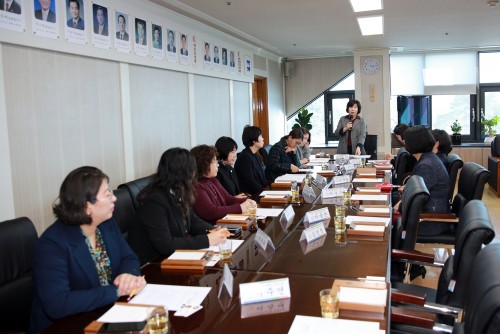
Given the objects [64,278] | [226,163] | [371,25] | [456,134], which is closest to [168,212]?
[64,278]

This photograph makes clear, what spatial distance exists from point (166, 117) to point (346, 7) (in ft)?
7.75

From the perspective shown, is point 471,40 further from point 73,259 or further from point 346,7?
point 73,259

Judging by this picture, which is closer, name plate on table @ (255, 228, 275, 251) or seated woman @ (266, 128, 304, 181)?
name plate on table @ (255, 228, 275, 251)

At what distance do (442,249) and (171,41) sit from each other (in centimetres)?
362

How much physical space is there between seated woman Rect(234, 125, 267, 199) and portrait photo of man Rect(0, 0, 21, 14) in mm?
2290

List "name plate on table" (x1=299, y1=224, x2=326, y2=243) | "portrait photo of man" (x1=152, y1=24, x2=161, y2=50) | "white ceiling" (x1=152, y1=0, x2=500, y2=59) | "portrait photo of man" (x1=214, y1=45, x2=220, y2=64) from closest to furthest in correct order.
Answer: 1. "name plate on table" (x1=299, y1=224, x2=326, y2=243)
2. "portrait photo of man" (x1=152, y1=24, x2=161, y2=50)
3. "white ceiling" (x1=152, y1=0, x2=500, y2=59)
4. "portrait photo of man" (x1=214, y1=45, x2=220, y2=64)

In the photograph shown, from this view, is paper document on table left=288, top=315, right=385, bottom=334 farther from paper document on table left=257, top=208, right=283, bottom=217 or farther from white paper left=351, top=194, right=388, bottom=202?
white paper left=351, top=194, right=388, bottom=202

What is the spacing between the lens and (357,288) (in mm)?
1657

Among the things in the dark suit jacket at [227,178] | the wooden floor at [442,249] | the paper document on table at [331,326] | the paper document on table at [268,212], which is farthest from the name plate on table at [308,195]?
the paper document on table at [331,326]

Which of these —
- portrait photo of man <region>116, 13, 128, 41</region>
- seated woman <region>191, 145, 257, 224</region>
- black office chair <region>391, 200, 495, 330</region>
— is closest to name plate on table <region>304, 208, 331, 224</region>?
seated woman <region>191, 145, 257, 224</region>

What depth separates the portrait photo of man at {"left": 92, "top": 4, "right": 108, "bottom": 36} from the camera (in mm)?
3814

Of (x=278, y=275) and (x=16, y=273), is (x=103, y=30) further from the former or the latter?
(x=278, y=275)

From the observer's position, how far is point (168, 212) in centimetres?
248

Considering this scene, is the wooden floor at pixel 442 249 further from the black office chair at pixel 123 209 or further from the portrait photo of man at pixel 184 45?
the portrait photo of man at pixel 184 45
